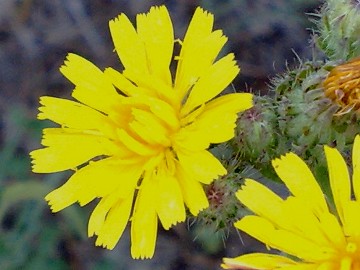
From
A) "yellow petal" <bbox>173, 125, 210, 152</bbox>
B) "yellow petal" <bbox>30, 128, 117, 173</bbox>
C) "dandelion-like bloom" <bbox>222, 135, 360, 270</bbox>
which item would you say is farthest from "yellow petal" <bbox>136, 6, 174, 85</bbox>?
"dandelion-like bloom" <bbox>222, 135, 360, 270</bbox>

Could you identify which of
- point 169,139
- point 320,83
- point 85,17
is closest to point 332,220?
point 320,83

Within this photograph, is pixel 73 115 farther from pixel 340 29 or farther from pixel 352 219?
pixel 352 219

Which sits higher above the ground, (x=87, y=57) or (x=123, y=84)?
(x=123, y=84)

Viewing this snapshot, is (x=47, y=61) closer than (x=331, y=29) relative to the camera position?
No

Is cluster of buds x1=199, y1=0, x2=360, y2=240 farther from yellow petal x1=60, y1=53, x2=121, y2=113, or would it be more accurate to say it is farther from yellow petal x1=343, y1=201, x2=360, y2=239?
yellow petal x1=60, y1=53, x2=121, y2=113

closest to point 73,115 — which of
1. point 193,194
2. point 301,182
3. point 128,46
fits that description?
point 128,46

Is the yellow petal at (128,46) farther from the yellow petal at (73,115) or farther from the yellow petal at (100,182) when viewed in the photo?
the yellow petal at (100,182)

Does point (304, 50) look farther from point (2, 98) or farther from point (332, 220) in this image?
point (332, 220)
